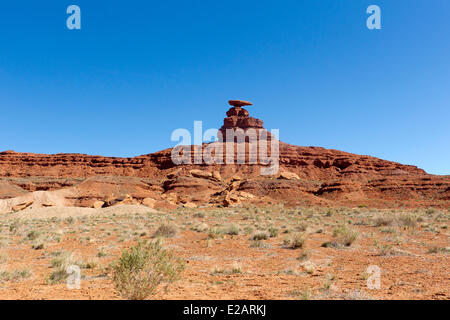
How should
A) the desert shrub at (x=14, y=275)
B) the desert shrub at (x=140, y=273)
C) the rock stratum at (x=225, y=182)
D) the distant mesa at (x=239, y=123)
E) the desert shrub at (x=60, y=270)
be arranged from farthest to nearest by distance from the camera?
the distant mesa at (x=239, y=123), the rock stratum at (x=225, y=182), the desert shrub at (x=14, y=275), the desert shrub at (x=60, y=270), the desert shrub at (x=140, y=273)

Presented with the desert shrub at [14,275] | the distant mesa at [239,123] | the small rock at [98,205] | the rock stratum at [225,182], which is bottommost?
the desert shrub at [14,275]

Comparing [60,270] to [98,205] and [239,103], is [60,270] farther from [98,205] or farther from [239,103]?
[239,103]

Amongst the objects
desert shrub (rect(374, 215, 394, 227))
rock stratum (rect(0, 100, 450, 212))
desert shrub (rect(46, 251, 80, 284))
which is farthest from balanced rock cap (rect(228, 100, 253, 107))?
desert shrub (rect(46, 251, 80, 284))

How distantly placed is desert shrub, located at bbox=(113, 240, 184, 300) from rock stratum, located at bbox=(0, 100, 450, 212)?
33.0m

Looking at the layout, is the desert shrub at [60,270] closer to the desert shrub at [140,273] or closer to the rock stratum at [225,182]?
the desert shrub at [140,273]

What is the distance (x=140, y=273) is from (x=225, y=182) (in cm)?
5711

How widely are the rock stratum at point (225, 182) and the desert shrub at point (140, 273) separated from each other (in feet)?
108

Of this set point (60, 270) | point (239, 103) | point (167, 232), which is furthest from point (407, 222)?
point (239, 103)

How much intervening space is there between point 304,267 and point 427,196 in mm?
44417

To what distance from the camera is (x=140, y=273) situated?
5535mm

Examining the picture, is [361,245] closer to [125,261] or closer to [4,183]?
[125,261]

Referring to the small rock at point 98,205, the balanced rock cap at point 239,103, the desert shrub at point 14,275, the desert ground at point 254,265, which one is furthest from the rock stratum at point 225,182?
the desert shrub at point 14,275

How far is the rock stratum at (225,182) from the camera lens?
42766 millimetres
